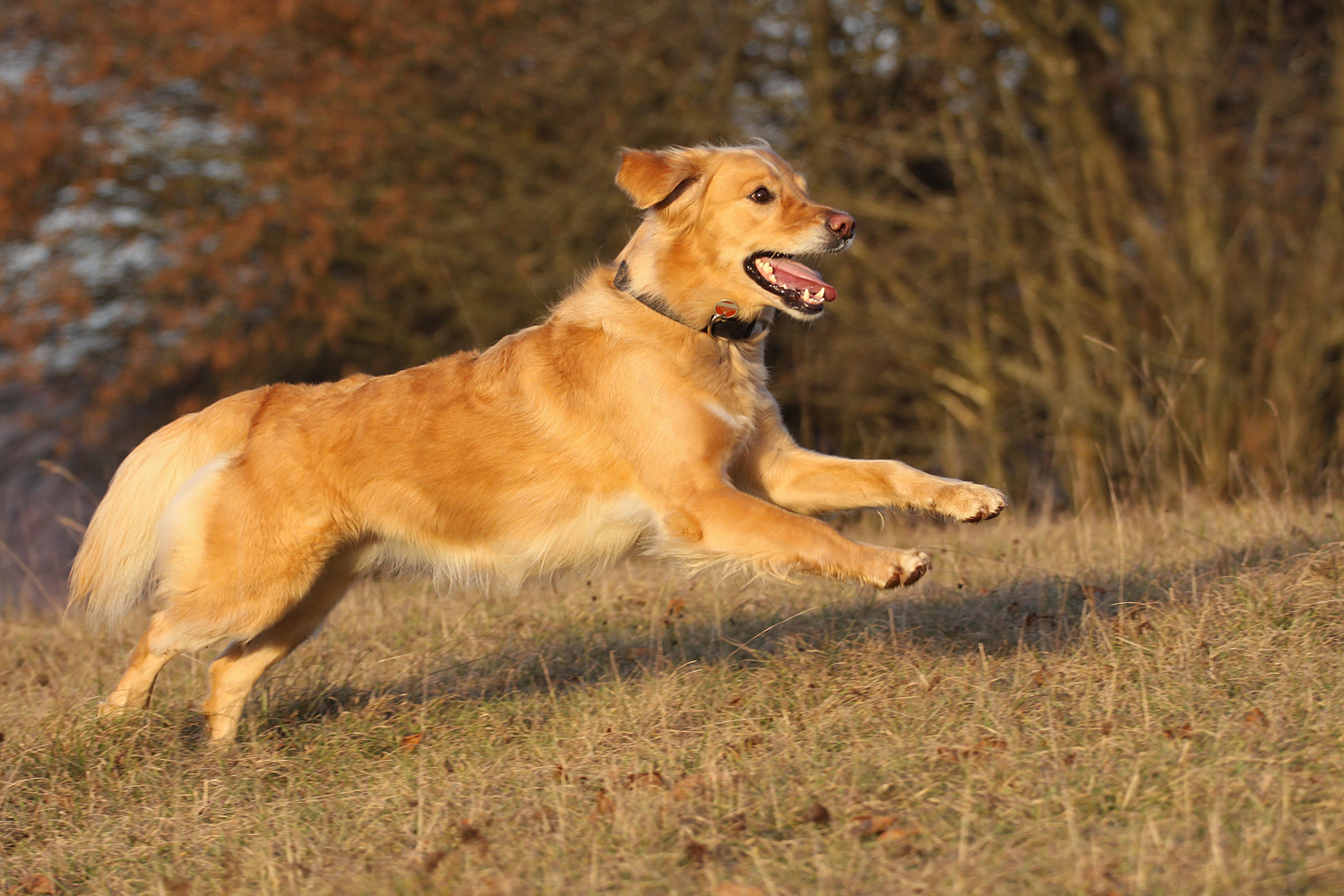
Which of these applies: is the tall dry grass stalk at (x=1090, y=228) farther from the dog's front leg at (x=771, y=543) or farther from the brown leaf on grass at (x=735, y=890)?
the brown leaf on grass at (x=735, y=890)

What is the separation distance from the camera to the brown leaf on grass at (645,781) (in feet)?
9.98

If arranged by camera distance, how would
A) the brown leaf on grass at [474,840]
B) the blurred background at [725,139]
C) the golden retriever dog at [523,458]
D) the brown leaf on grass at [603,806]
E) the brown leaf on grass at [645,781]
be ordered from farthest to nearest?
the blurred background at [725,139]
the golden retriever dog at [523,458]
the brown leaf on grass at [645,781]
the brown leaf on grass at [603,806]
the brown leaf on grass at [474,840]

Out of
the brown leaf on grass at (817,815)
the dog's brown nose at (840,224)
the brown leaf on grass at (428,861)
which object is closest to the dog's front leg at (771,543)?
the brown leaf on grass at (817,815)

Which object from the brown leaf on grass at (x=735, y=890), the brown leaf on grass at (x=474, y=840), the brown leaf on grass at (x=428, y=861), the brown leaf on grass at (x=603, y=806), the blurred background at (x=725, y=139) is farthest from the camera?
the blurred background at (x=725, y=139)

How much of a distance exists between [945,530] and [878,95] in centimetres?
507

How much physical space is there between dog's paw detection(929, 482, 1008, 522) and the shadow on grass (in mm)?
436

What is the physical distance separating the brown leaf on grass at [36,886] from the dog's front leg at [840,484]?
2.24 metres

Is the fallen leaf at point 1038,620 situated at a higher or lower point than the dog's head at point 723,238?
lower

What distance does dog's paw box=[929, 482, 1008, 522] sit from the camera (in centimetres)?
356

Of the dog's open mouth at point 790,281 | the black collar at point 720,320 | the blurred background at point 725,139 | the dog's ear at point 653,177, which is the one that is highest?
the dog's ear at point 653,177

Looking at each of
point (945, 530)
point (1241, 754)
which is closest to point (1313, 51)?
point (945, 530)

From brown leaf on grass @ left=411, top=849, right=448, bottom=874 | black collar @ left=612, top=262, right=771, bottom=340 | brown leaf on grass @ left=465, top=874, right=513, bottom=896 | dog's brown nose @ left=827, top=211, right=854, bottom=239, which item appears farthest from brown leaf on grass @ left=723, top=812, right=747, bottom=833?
dog's brown nose @ left=827, top=211, right=854, bottom=239

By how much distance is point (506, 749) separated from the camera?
3596 mm

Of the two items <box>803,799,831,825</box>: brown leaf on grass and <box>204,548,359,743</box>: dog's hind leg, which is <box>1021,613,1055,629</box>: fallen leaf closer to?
<box>803,799,831,825</box>: brown leaf on grass
